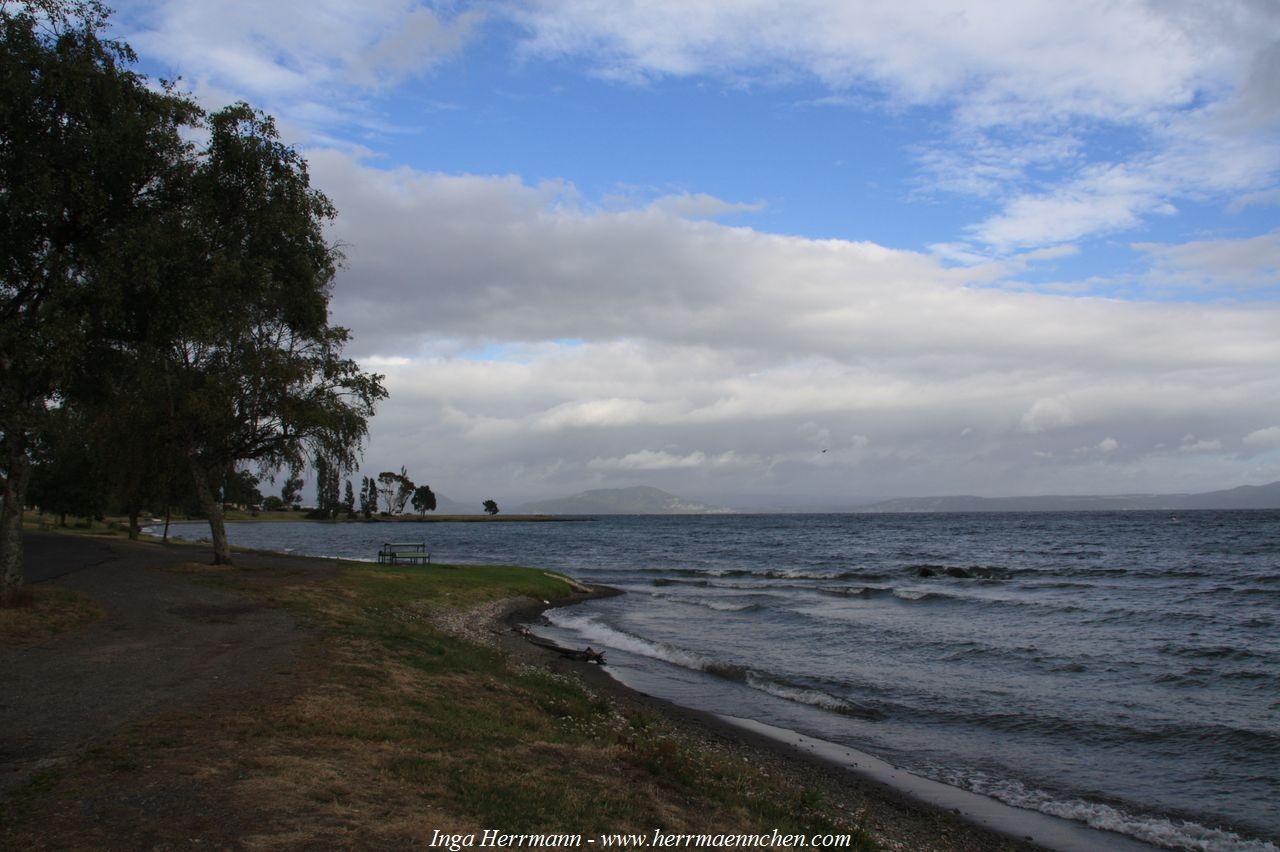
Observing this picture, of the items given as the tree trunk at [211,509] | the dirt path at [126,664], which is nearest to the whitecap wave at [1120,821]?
the dirt path at [126,664]

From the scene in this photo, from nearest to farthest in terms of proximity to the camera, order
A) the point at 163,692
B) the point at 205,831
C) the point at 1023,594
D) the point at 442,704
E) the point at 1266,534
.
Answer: the point at 205,831 → the point at 163,692 → the point at 442,704 → the point at 1023,594 → the point at 1266,534

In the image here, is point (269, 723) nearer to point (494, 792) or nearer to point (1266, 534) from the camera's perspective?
point (494, 792)

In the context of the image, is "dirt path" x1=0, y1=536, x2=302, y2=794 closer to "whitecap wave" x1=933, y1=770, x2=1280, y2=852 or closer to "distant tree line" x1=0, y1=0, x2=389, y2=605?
"distant tree line" x1=0, y1=0, x2=389, y2=605

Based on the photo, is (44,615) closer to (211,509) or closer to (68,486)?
(211,509)

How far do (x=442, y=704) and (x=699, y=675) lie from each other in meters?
12.6

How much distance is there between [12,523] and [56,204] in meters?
7.54

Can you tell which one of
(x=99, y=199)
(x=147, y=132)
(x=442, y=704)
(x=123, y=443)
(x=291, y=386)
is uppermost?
(x=147, y=132)

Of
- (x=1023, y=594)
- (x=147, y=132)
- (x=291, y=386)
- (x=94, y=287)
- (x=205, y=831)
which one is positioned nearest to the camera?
(x=205, y=831)

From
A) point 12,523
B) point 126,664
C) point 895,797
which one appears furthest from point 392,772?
point 12,523

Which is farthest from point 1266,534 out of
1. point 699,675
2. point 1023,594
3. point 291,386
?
point 291,386

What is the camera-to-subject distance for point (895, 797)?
13234 mm

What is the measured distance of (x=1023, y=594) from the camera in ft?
148

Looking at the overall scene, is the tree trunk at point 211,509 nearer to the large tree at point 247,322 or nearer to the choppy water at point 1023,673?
the large tree at point 247,322

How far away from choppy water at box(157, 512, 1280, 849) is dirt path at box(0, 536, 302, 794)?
10.8 meters
